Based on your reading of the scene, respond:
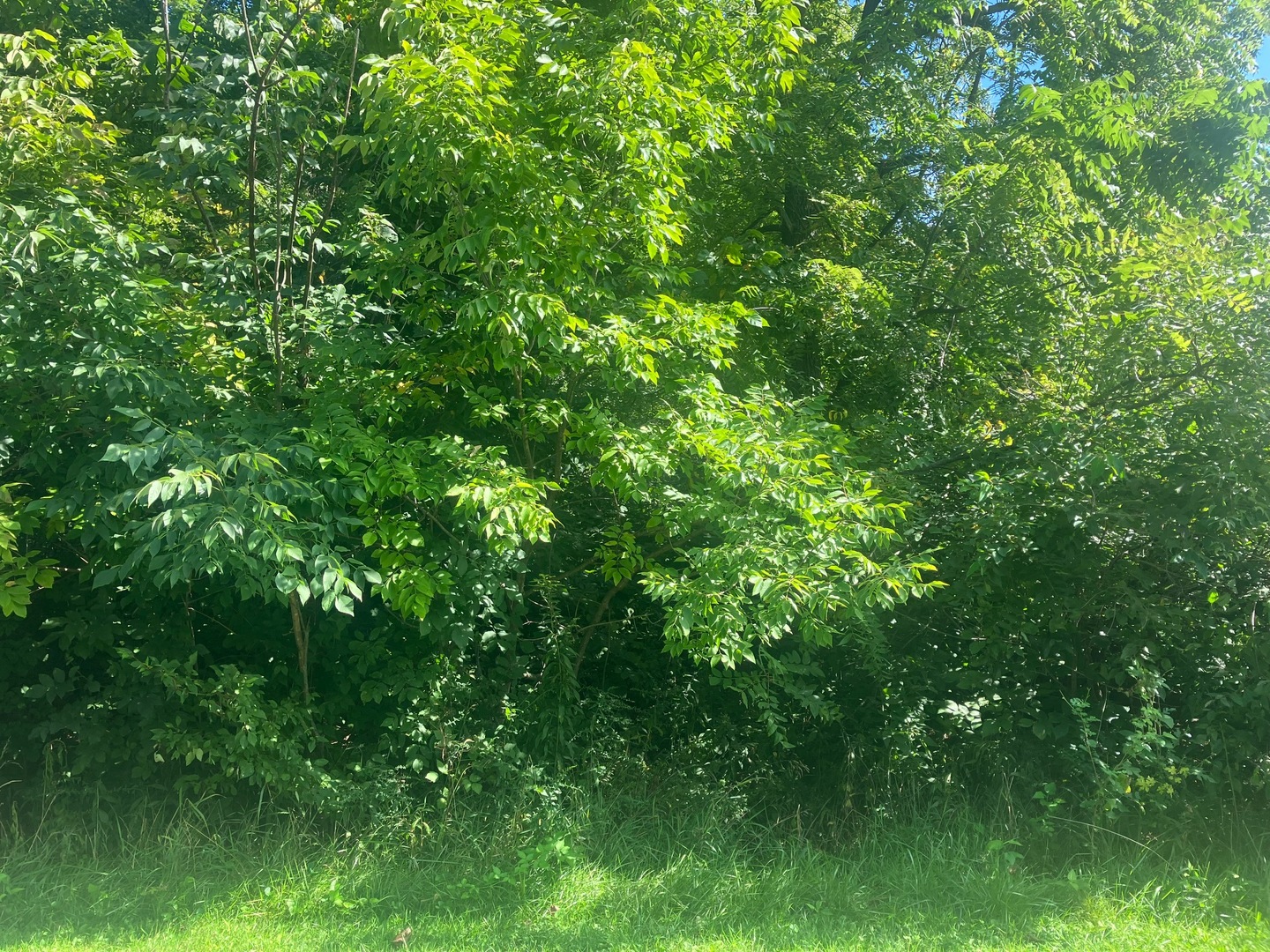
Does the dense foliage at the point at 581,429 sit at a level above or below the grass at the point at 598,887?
above

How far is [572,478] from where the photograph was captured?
19.5 ft

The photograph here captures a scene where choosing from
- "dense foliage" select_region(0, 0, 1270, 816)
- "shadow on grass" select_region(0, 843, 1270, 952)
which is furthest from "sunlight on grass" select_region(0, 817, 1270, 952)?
"dense foliage" select_region(0, 0, 1270, 816)

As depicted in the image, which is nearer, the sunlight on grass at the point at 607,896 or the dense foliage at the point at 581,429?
the sunlight on grass at the point at 607,896

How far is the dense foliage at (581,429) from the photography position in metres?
4.46

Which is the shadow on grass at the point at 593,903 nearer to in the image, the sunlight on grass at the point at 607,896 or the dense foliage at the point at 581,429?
the sunlight on grass at the point at 607,896

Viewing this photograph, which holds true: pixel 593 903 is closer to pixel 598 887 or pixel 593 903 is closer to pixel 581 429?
pixel 598 887

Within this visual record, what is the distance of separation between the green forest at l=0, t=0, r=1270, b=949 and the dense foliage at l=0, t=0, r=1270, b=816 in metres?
0.03

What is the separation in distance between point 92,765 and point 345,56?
4744 millimetres

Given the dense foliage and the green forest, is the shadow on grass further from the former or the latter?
the dense foliage

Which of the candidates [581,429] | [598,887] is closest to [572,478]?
[581,429]

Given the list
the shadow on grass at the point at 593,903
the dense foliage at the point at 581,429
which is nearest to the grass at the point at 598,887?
the shadow on grass at the point at 593,903

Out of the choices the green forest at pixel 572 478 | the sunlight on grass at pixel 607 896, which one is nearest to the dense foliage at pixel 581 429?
the green forest at pixel 572 478

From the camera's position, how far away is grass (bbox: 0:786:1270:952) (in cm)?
434

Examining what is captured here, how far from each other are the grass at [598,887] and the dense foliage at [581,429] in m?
0.38
